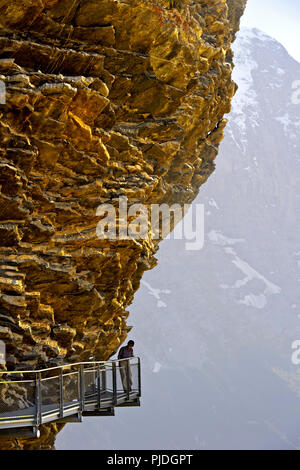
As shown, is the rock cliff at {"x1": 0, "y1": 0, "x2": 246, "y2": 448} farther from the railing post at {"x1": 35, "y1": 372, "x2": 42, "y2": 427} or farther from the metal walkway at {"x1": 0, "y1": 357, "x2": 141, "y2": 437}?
the railing post at {"x1": 35, "y1": 372, "x2": 42, "y2": 427}

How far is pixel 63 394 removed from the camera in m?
15.5

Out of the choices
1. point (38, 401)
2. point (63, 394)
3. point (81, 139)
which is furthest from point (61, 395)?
point (81, 139)

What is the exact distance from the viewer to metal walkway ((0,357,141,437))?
13.8 meters

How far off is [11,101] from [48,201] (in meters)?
4.05

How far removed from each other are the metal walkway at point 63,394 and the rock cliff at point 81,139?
8.85 ft

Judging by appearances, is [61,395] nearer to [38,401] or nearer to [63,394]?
[63,394]

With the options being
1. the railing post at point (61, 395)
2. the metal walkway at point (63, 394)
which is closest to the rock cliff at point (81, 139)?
the metal walkway at point (63, 394)

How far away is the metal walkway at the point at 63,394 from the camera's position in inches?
543

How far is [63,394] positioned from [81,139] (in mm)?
7917

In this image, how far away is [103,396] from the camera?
733 inches

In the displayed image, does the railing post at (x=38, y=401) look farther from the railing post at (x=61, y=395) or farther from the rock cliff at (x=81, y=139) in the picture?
the rock cliff at (x=81, y=139)

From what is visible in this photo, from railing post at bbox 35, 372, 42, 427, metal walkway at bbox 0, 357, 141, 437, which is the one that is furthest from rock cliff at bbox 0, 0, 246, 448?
railing post at bbox 35, 372, 42, 427

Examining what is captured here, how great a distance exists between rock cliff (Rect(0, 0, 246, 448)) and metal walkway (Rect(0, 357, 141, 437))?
2698 millimetres
